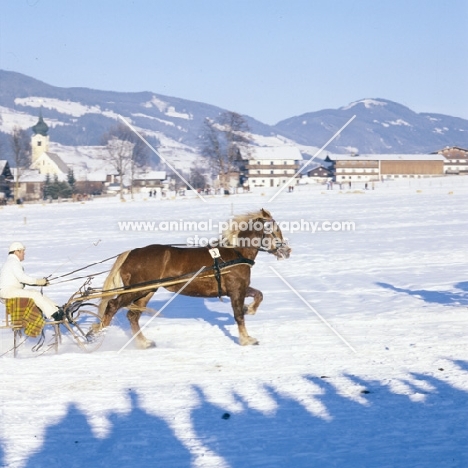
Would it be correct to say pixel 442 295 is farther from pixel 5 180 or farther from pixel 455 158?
pixel 455 158

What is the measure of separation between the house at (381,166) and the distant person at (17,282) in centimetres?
13269

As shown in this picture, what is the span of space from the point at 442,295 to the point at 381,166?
439 feet

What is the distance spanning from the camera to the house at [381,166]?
462ft

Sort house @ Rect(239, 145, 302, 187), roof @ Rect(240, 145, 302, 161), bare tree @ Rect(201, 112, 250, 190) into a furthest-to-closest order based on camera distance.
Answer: roof @ Rect(240, 145, 302, 161)
house @ Rect(239, 145, 302, 187)
bare tree @ Rect(201, 112, 250, 190)

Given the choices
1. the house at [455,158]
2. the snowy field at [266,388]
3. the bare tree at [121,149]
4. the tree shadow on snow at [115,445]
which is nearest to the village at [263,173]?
the house at [455,158]

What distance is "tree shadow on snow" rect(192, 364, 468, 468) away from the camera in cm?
533

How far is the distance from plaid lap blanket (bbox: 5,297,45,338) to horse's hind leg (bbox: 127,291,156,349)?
129 centimetres

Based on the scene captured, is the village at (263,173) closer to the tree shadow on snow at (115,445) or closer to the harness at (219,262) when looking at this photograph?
the harness at (219,262)

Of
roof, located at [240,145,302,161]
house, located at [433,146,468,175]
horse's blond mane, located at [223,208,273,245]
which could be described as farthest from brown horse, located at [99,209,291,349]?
house, located at [433,146,468,175]

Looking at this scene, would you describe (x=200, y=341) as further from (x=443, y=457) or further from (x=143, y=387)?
(x=443, y=457)

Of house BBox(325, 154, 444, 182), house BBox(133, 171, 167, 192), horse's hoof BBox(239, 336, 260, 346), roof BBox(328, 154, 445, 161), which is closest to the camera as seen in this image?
horse's hoof BBox(239, 336, 260, 346)

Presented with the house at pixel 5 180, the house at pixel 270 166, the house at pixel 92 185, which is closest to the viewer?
the house at pixel 5 180

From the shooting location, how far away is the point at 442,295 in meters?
13.8

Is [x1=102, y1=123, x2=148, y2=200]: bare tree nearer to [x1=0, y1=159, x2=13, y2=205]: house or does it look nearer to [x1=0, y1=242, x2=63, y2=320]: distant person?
[x1=0, y1=159, x2=13, y2=205]: house
